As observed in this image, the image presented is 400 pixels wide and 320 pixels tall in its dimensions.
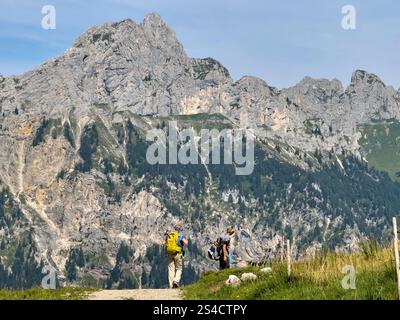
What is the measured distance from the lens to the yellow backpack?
41.2 m

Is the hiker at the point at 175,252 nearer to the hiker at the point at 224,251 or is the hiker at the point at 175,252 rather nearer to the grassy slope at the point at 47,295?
the hiker at the point at 224,251

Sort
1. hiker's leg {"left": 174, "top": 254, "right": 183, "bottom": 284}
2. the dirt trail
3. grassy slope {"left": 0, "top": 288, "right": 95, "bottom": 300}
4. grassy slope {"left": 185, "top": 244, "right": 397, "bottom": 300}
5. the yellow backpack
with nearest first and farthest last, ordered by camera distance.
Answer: grassy slope {"left": 185, "top": 244, "right": 397, "bottom": 300} → the dirt trail → grassy slope {"left": 0, "top": 288, "right": 95, "bottom": 300} → the yellow backpack → hiker's leg {"left": 174, "top": 254, "right": 183, "bottom": 284}

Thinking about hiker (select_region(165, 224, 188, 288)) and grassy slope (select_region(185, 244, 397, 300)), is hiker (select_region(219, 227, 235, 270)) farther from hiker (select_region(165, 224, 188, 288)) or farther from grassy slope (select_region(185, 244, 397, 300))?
grassy slope (select_region(185, 244, 397, 300))

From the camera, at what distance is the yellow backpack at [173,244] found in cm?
4125

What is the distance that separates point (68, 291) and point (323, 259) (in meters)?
12.5

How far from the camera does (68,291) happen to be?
114ft

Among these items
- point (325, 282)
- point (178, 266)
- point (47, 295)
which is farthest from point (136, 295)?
point (178, 266)

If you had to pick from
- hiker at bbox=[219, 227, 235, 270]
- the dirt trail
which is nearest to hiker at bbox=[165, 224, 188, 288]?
hiker at bbox=[219, 227, 235, 270]

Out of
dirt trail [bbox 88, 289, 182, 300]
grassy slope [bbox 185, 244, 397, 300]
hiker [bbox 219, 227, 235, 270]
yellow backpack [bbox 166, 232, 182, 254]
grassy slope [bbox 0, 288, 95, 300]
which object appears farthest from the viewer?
hiker [bbox 219, 227, 235, 270]

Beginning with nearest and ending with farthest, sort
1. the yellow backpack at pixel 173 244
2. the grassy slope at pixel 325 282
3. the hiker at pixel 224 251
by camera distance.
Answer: the grassy slope at pixel 325 282 → the yellow backpack at pixel 173 244 → the hiker at pixel 224 251

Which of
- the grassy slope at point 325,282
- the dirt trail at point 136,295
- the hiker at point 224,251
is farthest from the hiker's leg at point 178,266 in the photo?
the dirt trail at point 136,295

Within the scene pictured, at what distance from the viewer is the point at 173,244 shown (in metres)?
41.3

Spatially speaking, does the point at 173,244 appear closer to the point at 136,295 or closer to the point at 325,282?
the point at 136,295

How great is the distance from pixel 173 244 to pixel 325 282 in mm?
16089
